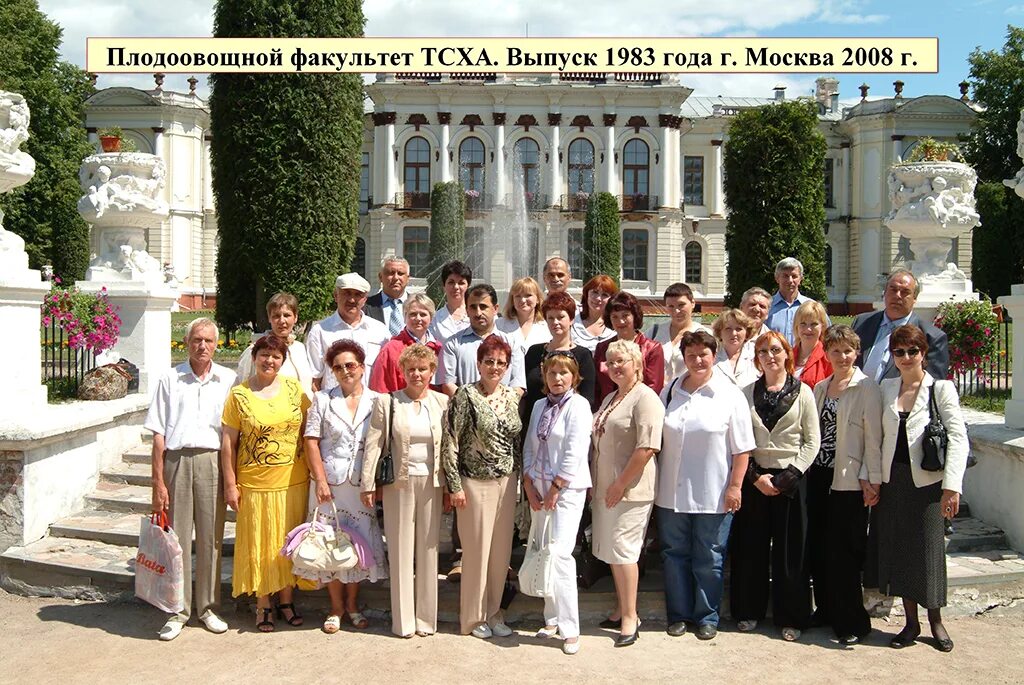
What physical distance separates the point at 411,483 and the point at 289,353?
3.51ft

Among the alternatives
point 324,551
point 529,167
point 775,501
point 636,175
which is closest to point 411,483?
point 324,551

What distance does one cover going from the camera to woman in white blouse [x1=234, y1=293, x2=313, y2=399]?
495 cm

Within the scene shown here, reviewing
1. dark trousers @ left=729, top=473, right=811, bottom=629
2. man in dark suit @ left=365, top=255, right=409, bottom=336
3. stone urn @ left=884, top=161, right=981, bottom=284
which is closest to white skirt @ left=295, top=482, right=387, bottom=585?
man in dark suit @ left=365, top=255, right=409, bottom=336

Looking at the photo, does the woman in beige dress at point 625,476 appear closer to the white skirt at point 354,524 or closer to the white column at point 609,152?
the white skirt at point 354,524

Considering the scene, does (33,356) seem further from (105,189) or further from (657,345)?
(657,345)

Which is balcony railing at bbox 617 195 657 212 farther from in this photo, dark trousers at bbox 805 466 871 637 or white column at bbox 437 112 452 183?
dark trousers at bbox 805 466 871 637

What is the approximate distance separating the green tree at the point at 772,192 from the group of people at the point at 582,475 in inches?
643

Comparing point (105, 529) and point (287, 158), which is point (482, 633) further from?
point (287, 158)

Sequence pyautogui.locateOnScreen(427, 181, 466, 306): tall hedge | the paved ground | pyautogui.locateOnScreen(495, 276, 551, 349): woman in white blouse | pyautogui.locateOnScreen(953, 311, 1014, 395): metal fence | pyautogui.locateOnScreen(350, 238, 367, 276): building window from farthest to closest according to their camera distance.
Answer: pyautogui.locateOnScreen(350, 238, 367, 276): building window, pyautogui.locateOnScreen(427, 181, 466, 306): tall hedge, pyautogui.locateOnScreen(953, 311, 1014, 395): metal fence, pyautogui.locateOnScreen(495, 276, 551, 349): woman in white blouse, the paved ground

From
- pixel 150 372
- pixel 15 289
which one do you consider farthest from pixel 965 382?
pixel 15 289

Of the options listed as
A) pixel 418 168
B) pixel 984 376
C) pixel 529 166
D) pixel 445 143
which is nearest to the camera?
pixel 984 376

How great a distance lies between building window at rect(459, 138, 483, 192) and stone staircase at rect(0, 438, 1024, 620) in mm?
33717

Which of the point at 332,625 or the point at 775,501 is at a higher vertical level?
the point at 775,501

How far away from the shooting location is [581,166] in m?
39.5
